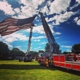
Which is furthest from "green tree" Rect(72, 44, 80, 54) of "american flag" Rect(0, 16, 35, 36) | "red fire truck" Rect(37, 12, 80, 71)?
"american flag" Rect(0, 16, 35, 36)

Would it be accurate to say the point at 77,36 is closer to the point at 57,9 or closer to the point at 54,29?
the point at 54,29

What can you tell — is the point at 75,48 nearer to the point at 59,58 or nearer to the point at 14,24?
the point at 59,58

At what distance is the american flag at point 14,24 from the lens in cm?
670

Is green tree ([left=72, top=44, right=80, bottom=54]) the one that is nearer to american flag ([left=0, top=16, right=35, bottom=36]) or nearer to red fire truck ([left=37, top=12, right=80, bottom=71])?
red fire truck ([left=37, top=12, right=80, bottom=71])

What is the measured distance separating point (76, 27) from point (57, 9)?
1.06 metres

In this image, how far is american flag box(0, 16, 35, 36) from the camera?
6699 millimetres

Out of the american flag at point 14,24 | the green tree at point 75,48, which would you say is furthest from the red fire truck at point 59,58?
the american flag at point 14,24

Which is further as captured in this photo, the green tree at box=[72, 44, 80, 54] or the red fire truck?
the red fire truck

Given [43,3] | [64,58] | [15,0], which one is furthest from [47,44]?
[15,0]

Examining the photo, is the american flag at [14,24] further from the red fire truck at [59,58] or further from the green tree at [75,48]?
the green tree at [75,48]

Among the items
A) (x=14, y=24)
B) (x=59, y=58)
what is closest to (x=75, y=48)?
(x=59, y=58)

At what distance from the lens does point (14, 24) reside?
7074mm

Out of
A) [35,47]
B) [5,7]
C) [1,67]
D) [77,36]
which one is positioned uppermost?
[5,7]

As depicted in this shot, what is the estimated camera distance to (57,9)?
6.48 metres
